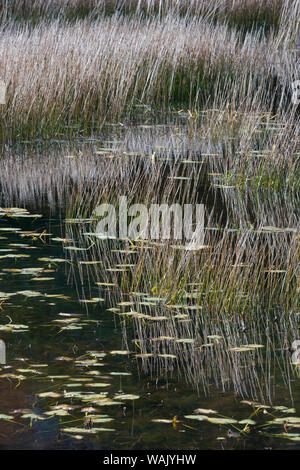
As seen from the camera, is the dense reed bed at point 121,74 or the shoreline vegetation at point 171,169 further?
the dense reed bed at point 121,74

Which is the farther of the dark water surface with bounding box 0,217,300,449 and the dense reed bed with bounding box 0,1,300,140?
the dense reed bed with bounding box 0,1,300,140

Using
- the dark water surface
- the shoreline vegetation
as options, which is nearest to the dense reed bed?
the shoreline vegetation

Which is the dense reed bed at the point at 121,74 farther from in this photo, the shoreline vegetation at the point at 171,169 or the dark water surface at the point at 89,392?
the dark water surface at the point at 89,392

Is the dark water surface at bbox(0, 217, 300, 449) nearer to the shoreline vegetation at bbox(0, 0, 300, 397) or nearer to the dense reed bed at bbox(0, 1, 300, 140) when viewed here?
the shoreline vegetation at bbox(0, 0, 300, 397)

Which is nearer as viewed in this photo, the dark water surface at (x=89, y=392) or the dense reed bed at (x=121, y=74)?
the dark water surface at (x=89, y=392)

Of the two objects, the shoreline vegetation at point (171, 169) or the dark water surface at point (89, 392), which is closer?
the dark water surface at point (89, 392)

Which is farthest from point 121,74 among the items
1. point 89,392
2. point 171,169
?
point 89,392

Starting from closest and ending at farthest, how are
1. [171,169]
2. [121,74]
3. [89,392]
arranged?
1. [89,392]
2. [171,169]
3. [121,74]

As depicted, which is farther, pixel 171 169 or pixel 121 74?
pixel 121 74

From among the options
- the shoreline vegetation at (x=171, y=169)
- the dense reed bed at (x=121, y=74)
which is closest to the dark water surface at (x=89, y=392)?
the shoreline vegetation at (x=171, y=169)

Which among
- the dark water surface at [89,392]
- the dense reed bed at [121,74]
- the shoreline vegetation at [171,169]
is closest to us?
the dark water surface at [89,392]

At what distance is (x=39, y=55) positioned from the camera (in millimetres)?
10164

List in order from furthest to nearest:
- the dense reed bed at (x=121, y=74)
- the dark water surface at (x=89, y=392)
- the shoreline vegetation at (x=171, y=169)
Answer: the dense reed bed at (x=121, y=74) < the shoreline vegetation at (x=171, y=169) < the dark water surface at (x=89, y=392)

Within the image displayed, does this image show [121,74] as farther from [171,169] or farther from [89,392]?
[89,392]
